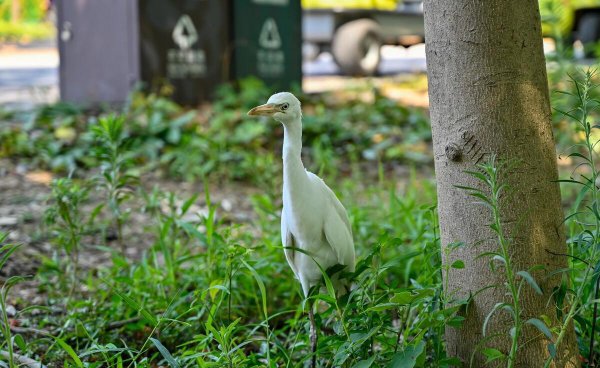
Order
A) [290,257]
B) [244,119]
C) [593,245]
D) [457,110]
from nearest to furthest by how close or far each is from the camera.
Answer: [593,245]
[457,110]
[290,257]
[244,119]

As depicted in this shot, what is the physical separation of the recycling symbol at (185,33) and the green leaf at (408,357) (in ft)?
21.3

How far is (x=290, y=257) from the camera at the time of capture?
3.01m

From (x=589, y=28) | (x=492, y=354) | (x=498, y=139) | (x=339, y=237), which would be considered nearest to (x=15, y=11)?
(x=589, y=28)

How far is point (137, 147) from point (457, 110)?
4.48 meters

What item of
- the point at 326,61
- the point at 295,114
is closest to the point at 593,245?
the point at 295,114

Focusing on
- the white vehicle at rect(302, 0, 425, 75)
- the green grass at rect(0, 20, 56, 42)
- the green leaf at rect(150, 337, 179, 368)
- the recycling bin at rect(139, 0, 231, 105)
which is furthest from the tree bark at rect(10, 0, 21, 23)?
the green leaf at rect(150, 337, 179, 368)

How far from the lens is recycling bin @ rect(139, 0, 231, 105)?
8031 millimetres

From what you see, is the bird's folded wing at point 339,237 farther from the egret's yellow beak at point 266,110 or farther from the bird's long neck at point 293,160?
the egret's yellow beak at point 266,110

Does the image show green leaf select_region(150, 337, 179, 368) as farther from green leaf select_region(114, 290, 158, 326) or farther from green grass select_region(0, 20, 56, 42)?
green grass select_region(0, 20, 56, 42)

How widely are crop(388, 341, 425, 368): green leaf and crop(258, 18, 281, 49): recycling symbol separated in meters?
7.28

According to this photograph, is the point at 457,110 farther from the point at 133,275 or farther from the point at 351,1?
the point at 351,1

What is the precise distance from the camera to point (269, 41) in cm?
939

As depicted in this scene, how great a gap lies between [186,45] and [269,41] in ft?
4.03

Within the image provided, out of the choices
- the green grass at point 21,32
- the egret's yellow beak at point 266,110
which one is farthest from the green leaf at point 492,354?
the green grass at point 21,32
